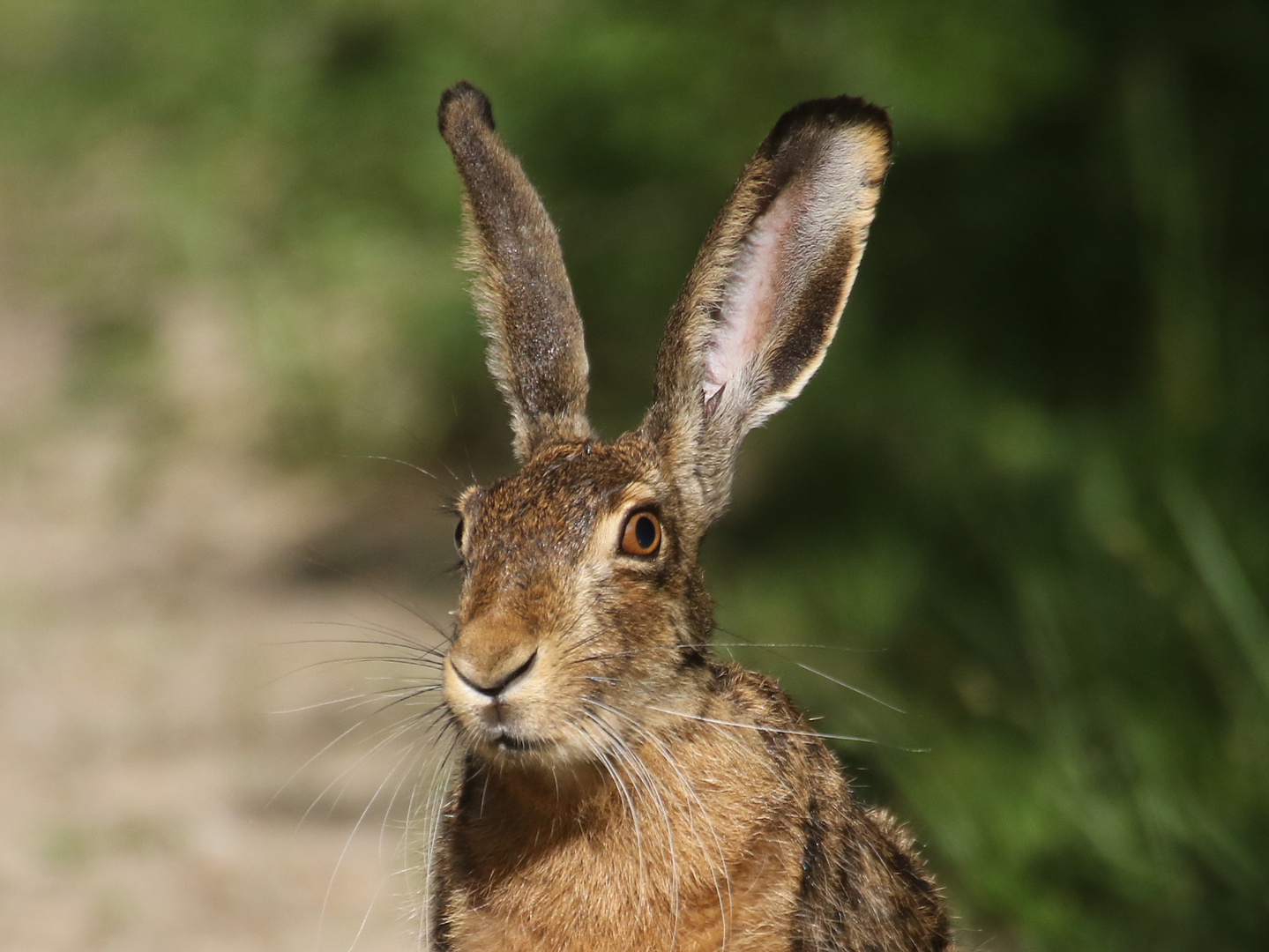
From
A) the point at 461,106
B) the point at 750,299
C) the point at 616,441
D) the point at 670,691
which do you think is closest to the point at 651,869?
the point at 670,691

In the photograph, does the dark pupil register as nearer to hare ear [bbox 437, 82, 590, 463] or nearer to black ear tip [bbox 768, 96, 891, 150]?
hare ear [bbox 437, 82, 590, 463]

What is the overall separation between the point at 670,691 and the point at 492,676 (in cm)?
45

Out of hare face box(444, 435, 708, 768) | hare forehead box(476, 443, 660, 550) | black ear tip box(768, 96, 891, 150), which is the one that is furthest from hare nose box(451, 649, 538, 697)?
black ear tip box(768, 96, 891, 150)

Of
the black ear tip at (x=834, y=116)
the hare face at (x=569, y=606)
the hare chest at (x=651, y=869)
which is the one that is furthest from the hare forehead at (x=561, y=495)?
the black ear tip at (x=834, y=116)

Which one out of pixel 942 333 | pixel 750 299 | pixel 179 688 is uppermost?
pixel 942 333

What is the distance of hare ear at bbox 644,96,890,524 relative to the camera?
337 centimetres

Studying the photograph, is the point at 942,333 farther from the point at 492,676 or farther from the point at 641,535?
the point at 492,676

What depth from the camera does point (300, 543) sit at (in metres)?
7.75

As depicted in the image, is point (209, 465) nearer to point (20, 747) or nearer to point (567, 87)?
point (20, 747)

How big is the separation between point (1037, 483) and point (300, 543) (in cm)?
351

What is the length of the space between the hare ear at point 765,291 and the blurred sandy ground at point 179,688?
1.33m

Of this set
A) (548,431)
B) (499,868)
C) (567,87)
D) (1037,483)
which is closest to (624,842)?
(499,868)

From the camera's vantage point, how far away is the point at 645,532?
10.8ft

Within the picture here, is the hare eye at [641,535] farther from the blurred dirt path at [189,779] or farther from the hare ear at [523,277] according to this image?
the blurred dirt path at [189,779]
